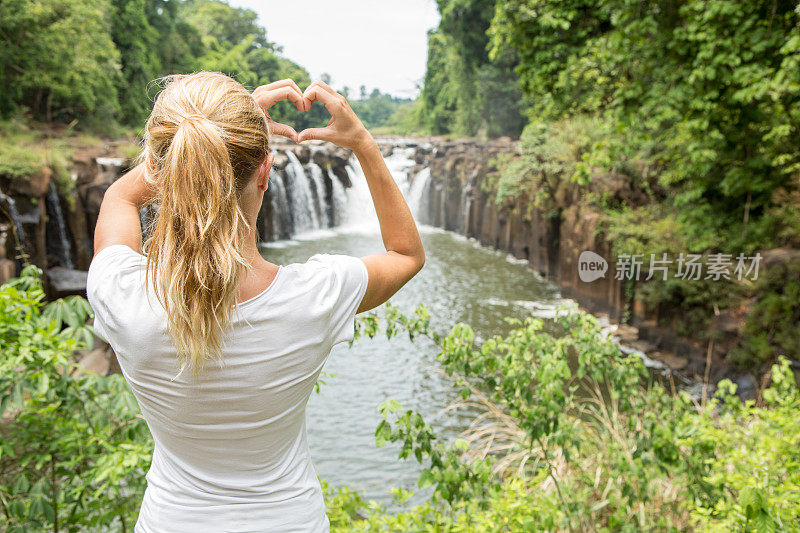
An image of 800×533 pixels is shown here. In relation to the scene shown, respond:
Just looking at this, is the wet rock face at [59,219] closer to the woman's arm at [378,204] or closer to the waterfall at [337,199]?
the woman's arm at [378,204]

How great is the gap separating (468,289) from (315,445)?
18.5 feet

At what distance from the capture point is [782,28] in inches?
Result: 185

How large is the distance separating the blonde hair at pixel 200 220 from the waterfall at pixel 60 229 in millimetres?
10615

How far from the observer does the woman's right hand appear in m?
0.88

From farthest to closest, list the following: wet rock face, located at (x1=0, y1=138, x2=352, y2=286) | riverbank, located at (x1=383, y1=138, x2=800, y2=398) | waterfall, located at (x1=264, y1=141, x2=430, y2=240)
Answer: waterfall, located at (x1=264, y1=141, x2=430, y2=240) → wet rock face, located at (x1=0, y1=138, x2=352, y2=286) → riverbank, located at (x1=383, y1=138, x2=800, y2=398)

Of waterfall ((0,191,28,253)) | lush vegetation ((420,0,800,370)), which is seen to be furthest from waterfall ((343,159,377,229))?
waterfall ((0,191,28,253))

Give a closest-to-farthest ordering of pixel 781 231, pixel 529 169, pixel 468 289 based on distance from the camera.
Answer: pixel 781 231, pixel 468 289, pixel 529 169

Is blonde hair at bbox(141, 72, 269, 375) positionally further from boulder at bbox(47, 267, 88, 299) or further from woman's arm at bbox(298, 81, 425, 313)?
boulder at bbox(47, 267, 88, 299)

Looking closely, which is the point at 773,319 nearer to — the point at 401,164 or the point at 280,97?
the point at 280,97

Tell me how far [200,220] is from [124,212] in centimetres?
29

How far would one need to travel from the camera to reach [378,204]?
93 centimetres

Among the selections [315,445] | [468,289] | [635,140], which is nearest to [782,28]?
[635,140]

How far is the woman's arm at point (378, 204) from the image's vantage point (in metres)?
0.88

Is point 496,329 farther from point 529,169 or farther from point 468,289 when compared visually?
point 529,169
